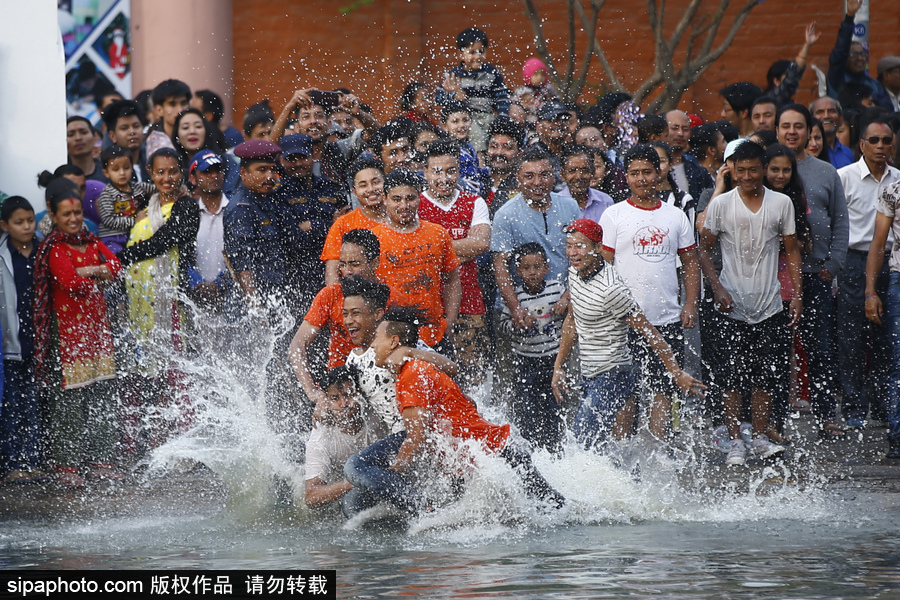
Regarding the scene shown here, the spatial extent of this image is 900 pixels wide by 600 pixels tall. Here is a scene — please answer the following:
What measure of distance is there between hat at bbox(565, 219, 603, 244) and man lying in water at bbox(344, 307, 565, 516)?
1.48m

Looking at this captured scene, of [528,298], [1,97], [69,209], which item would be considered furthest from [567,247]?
[1,97]

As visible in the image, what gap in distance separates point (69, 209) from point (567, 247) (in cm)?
336

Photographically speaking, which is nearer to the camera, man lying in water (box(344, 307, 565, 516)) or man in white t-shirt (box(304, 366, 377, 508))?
man lying in water (box(344, 307, 565, 516))

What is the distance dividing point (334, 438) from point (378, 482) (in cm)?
57

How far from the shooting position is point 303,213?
965 cm

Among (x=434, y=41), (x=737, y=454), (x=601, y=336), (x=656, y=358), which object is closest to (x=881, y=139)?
(x=656, y=358)

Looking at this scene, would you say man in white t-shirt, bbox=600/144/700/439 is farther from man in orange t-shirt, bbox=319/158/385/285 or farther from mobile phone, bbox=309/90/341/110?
mobile phone, bbox=309/90/341/110

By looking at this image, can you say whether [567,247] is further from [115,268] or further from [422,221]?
[115,268]

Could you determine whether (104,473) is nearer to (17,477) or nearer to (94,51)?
(17,477)

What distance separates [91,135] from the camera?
1146 centimetres

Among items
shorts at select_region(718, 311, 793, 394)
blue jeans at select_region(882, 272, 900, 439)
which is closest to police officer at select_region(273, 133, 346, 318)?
shorts at select_region(718, 311, 793, 394)

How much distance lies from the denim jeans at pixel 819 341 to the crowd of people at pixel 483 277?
0.6 inches

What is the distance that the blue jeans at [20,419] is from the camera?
9.25m

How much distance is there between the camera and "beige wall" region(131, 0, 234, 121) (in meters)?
14.6
